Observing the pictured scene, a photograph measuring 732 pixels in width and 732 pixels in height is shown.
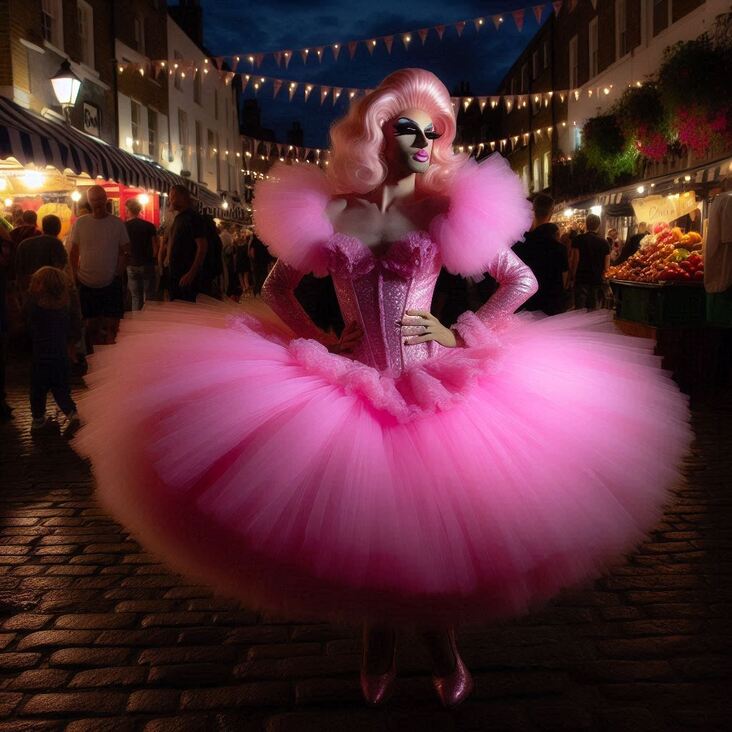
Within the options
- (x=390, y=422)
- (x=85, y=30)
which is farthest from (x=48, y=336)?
(x=85, y=30)

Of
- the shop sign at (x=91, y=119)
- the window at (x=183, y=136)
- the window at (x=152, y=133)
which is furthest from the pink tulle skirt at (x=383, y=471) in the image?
the window at (x=183, y=136)

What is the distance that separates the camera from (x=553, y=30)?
94.9 feet

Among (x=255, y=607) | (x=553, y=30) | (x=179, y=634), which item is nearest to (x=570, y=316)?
(x=255, y=607)

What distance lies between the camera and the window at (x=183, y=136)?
27250mm

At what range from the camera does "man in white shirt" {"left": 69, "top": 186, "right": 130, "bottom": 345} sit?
9070mm

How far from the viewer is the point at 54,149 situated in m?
10.1

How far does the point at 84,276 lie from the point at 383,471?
7.77 m

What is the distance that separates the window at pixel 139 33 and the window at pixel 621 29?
13160 millimetres

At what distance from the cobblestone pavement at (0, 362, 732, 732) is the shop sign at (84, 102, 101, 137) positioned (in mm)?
16120

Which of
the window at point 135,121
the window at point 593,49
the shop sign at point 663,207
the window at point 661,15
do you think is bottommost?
the shop sign at point 663,207

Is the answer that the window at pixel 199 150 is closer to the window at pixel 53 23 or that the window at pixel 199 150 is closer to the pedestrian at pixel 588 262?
the window at pixel 53 23

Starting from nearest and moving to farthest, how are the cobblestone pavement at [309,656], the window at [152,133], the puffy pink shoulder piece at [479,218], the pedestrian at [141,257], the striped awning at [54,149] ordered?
the cobblestone pavement at [309,656]
the puffy pink shoulder piece at [479,218]
the striped awning at [54,149]
the pedestrian at [141,257]
the window at [152,133]

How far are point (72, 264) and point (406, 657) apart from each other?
7362mm

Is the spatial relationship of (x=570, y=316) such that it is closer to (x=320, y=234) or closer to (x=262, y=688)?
(x=320, y=234)
